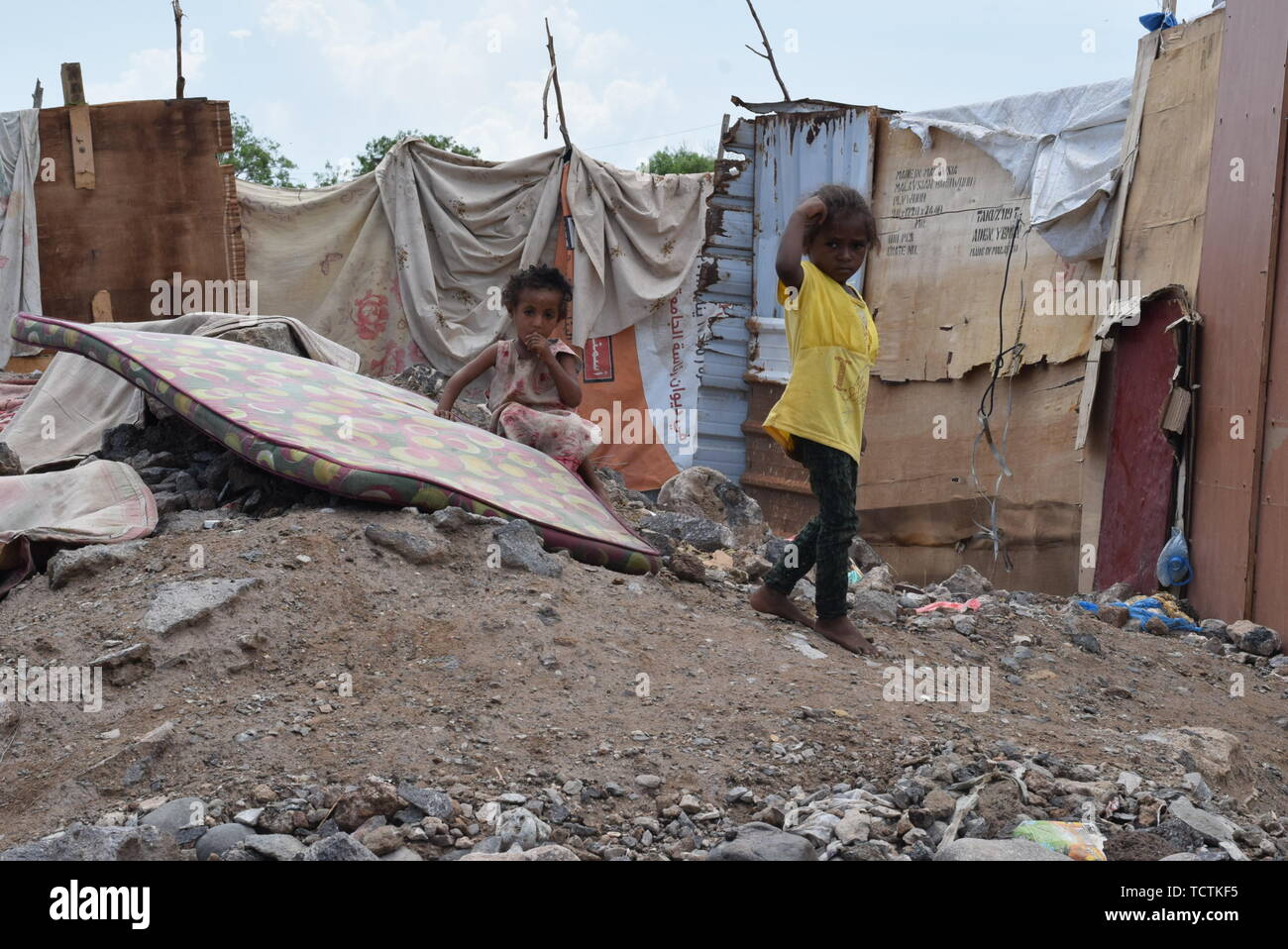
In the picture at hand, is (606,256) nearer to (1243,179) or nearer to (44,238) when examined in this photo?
(44,238)

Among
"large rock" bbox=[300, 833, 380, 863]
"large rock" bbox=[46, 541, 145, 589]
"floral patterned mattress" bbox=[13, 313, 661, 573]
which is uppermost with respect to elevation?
"floral patterned mattress" bbox=[13, 313, 661, 573]

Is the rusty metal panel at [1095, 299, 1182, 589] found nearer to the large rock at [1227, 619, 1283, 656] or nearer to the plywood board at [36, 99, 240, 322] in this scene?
the large rock at [1227, 619, 1283, 656]

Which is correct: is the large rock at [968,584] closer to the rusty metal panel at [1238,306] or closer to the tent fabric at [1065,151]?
the rusty metal panel at [1238,306]

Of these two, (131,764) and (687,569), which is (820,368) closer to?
(687,569)

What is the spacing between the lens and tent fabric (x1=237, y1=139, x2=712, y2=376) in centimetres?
855

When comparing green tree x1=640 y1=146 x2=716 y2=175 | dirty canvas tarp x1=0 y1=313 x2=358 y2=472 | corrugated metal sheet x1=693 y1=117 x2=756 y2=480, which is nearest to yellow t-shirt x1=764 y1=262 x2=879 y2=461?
dirty canvas tarp x1=0 y1=313 x2=358 y2=472

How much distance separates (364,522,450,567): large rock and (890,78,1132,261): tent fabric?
13.8 feet

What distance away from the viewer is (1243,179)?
16.6 ft

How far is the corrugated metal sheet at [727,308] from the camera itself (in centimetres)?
827

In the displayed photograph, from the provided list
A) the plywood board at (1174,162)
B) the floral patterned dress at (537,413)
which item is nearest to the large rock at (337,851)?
the floral patterned dress at (537,413)

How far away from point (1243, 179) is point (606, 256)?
460 centimetres

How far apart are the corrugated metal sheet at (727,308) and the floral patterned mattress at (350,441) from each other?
4.24m

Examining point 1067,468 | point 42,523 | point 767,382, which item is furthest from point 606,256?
point 42,523

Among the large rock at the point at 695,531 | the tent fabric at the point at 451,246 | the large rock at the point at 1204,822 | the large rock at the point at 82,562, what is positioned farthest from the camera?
the tent fabric at the point at 451,246
